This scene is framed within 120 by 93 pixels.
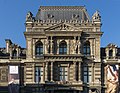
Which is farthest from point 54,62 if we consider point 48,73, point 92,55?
point 92,55

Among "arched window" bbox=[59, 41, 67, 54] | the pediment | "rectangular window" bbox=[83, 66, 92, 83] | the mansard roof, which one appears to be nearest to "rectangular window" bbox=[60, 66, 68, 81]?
"arched window" bbox=[59, 41, 67, 54]

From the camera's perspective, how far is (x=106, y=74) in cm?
8144

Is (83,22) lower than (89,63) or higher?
higher

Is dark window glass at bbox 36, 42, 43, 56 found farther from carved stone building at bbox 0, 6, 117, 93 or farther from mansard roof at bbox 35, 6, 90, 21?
mansard roof at bbox 35, 6, 90, 21

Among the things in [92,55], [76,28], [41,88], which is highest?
[76,28]

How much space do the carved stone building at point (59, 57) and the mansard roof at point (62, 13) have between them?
1.06 metres

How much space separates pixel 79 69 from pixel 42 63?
695cm

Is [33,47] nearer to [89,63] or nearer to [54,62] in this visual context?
[54,62]

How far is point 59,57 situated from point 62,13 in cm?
Answer: 989

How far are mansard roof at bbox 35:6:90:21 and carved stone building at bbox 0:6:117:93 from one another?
1.06m

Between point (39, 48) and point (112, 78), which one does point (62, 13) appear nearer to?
point (39, 48)

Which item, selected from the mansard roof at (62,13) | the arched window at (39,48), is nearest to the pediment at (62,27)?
the mansard roof at (62,13)

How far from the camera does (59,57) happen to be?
80562 mm

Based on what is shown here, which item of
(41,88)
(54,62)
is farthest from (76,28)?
(41,88)
